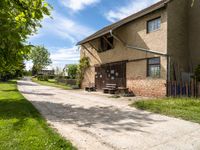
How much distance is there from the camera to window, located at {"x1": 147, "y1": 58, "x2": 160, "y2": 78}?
15.6 metres

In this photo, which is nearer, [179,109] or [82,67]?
[179,109]

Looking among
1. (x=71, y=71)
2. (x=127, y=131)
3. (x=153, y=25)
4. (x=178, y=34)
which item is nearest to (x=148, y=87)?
(x=178, y=34)

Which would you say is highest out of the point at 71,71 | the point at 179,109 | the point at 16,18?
the point at 16,18

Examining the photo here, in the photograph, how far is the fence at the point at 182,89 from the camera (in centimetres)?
1339

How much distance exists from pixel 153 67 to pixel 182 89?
9.65 ft

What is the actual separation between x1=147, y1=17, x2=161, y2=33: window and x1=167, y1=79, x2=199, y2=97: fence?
172 inches

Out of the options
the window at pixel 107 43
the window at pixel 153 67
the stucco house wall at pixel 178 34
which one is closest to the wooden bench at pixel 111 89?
the window at pixel 107 43

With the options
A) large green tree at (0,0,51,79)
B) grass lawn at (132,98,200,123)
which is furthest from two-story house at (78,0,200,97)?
large green tree at (0,0,51,79)

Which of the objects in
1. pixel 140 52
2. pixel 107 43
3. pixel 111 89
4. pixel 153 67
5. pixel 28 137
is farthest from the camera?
pixel 107 43

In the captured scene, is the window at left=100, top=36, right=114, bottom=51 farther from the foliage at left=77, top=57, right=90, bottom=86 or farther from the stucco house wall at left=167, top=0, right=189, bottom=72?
the stucco house wall at left=167, top=0, right=189, bottom=72

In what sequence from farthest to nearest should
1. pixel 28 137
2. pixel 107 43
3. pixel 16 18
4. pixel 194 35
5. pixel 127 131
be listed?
pixel 107 43 → pixel 194 35 → pixel 16 18 → pixel 127 131 → pixel 28 137

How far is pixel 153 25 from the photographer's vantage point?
16.3 metres

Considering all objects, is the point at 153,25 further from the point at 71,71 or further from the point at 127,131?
the point at 71,71

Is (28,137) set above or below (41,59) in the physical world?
below
